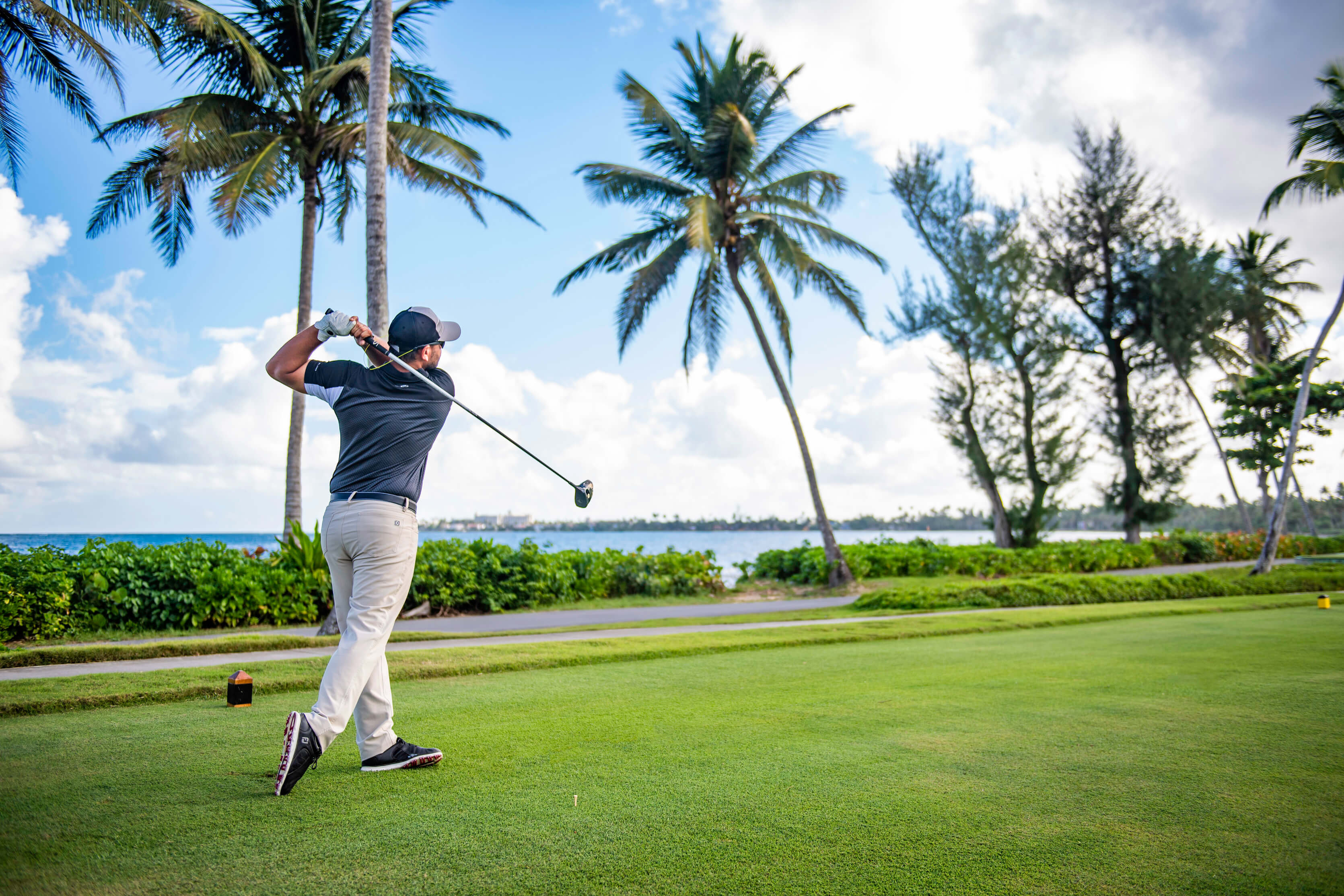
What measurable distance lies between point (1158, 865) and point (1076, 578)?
1420 cm

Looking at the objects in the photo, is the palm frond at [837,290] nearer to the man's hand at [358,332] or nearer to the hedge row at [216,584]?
the hedge row at [216,584]

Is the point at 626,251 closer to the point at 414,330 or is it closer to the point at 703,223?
the point at 703,223

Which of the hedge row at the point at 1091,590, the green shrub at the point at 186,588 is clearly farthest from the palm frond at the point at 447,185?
the hedge row at the point at 1091,590

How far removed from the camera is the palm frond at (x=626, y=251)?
1770cm

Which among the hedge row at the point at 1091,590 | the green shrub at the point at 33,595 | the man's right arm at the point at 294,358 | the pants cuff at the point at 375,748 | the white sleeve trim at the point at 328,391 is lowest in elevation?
the hedge row at the point at 1091,590

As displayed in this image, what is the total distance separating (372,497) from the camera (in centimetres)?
362

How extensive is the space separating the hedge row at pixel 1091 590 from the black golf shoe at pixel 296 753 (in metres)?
11.2

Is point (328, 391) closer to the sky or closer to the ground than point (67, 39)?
closer to the ground

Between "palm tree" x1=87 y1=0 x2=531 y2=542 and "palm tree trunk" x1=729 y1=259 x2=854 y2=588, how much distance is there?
5.62 meters

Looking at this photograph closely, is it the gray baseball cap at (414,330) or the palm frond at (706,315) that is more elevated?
the palm frond at (706,315)

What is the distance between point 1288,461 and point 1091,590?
673cm

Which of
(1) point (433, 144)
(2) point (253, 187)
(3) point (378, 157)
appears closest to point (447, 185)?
(1) point (433, 144)

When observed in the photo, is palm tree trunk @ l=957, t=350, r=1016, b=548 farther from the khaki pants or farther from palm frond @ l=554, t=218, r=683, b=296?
the khaki pants

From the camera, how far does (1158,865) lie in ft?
8.23
